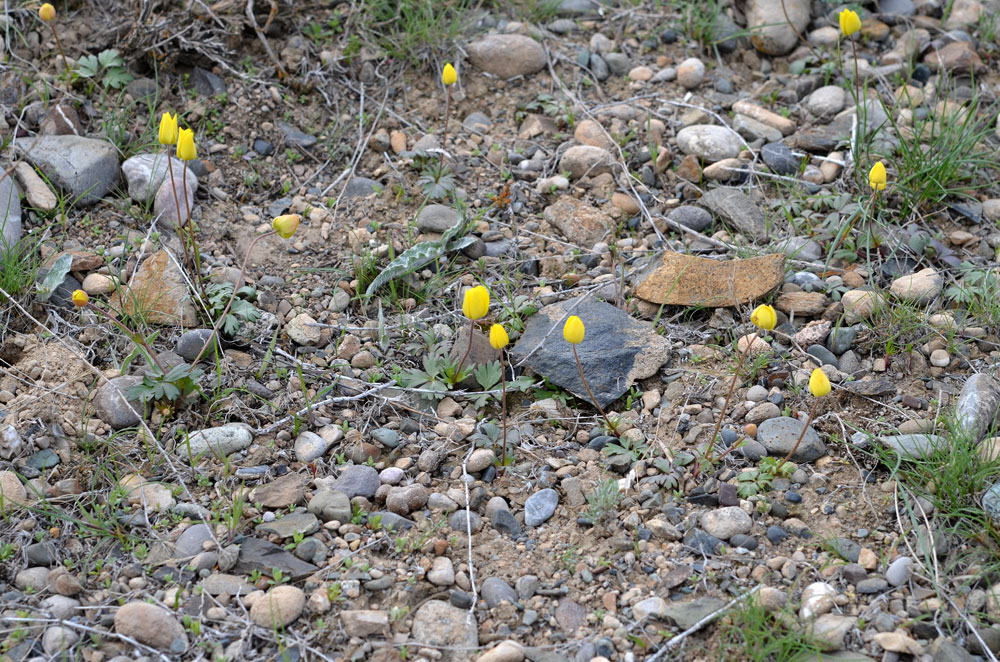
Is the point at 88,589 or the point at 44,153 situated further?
the point at 44,153

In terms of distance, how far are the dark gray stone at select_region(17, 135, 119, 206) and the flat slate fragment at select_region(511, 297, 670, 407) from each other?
1.70m

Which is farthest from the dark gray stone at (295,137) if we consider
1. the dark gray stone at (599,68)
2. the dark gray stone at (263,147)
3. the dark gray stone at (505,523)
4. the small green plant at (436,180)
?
the dark gray stone at (505,523)

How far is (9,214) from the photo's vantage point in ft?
9.75

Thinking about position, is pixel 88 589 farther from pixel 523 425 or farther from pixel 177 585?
pixel 523 425

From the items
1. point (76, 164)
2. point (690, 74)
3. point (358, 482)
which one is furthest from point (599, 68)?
point (358, 482)

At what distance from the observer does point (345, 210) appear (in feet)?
11.1

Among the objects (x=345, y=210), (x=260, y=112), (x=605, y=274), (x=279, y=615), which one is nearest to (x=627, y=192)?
(x=605, y=274)

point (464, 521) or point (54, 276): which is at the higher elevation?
point (54, 276)

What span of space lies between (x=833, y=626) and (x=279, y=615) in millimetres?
1323

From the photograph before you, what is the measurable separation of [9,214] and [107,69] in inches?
35.7

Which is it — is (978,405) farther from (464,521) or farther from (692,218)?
(464,521)

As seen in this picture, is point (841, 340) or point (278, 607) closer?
point (278, 607)

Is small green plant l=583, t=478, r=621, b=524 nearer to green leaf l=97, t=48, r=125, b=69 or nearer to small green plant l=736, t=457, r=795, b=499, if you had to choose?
small green plant l=736, t=457, r=795, b=499

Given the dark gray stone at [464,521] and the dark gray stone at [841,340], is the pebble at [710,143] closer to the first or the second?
the dark gray stone at [841,340]
